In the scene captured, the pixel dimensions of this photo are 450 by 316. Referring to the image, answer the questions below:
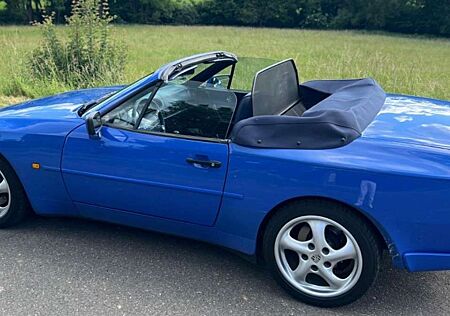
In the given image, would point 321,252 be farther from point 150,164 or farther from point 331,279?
point 150,164

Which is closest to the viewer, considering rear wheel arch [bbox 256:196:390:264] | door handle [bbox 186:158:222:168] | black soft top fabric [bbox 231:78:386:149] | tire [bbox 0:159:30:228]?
rear wheel arch [bbox 256:196:390:264]

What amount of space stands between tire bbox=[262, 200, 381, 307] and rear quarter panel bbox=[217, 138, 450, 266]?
0.09 metres

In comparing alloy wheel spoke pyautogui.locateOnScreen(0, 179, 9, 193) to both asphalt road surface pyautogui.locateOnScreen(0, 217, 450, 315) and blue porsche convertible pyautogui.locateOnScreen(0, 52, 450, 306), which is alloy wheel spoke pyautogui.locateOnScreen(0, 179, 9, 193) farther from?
asphalt road surface pyautogui.locateOnScreen(0, 217, 450, 315)

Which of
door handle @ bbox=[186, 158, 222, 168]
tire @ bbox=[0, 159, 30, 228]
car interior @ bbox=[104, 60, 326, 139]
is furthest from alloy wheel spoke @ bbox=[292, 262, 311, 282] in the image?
tire @ bbox=[0, 159, 30, 228]

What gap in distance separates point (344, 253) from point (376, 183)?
47 cm

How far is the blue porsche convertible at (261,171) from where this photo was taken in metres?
2.56

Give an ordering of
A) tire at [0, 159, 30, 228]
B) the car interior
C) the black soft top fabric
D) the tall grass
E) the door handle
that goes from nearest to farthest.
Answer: the black soft top fabric < the door handle < the car interior < tire at [0, 159, 30, 228] < the tall grass

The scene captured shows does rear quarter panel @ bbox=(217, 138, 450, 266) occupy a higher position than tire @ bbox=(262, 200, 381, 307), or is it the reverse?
rear quarter panel @ bbox=(217, 138, 450, 266)

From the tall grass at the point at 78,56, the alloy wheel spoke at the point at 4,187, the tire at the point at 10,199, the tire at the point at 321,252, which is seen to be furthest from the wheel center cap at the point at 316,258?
the tall grass at the point at 78,56

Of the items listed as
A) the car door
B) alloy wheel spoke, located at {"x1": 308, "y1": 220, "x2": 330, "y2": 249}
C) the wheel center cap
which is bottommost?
the wheel center cap

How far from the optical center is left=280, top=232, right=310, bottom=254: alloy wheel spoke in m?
2.79

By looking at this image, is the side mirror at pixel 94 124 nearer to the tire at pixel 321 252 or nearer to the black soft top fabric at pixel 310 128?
the black soft top fabric at pixel 310 128

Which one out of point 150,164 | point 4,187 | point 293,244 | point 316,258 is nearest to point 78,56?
point 4,187

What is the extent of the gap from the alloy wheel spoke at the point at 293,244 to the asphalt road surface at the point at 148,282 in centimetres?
34
